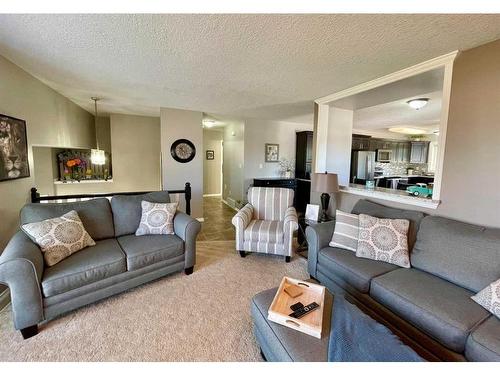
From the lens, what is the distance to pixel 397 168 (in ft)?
27.2

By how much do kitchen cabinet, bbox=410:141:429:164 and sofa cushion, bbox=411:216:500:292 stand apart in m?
7.45

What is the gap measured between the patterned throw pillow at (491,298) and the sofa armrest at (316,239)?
116 centimetres

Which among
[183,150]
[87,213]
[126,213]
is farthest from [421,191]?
[87,213]

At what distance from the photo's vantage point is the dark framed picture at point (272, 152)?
5.88 m

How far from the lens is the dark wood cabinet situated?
18.8ft

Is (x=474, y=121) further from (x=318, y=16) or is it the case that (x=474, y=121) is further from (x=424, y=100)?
(x=424, y=100)

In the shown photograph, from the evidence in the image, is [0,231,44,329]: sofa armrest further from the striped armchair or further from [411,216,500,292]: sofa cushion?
[411,216,500,292]: sofa cushion

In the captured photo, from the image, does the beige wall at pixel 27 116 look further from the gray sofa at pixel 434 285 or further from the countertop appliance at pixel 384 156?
the countertop appliance at pixel 384 156

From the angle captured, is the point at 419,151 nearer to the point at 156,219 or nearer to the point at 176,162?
the point at 176,162

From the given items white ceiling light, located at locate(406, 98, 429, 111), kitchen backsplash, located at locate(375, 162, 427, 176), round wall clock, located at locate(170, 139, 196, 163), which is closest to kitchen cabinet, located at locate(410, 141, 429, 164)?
kitchen backsplash, located at locate(375, 162, 427, 176)

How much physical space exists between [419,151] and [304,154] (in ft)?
17.1

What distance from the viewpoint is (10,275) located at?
64.1 inches

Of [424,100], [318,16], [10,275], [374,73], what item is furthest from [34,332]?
[424,100]

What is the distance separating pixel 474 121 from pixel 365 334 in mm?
2073
